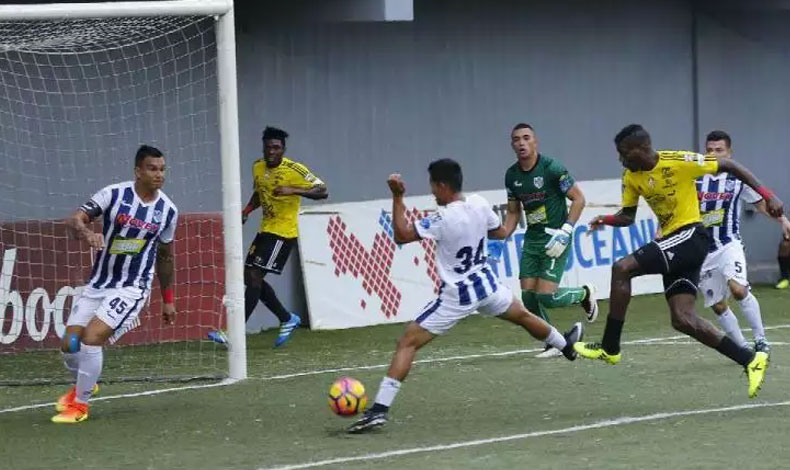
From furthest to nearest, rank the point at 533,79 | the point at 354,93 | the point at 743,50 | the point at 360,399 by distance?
1. the point at 743,50
2. the point at 533,79
3. the point at 354,93
4. the point at 360,399

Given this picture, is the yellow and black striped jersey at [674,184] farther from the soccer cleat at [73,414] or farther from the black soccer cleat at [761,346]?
the soccer cleat at [73,414]

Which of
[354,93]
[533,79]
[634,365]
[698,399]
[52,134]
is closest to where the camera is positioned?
[698,399]

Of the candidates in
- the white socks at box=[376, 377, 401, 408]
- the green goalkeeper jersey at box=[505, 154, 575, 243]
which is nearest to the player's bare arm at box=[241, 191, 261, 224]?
the green goalkeeper jersey at box=[505, 154, 575, 243]

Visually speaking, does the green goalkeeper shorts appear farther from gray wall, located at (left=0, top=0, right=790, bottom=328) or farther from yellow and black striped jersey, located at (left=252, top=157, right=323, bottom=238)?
gray wall, located at (left=0, top=0, right=790, bottom=328)

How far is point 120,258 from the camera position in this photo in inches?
464

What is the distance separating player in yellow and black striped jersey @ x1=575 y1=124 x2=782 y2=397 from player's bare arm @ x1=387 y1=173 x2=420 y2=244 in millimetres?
1538

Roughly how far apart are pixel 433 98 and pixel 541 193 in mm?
5063

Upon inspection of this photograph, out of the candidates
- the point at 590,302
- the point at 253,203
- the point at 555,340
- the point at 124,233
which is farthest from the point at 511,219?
the point at 253,203

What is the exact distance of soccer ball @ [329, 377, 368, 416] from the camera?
1062cm

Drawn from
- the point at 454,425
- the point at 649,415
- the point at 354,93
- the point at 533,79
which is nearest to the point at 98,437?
the point at 454,425

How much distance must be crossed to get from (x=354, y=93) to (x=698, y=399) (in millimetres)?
7913

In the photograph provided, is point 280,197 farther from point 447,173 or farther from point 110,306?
point 447,173

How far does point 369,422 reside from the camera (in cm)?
1052

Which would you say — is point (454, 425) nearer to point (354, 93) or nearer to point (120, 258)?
point (120, 258)
